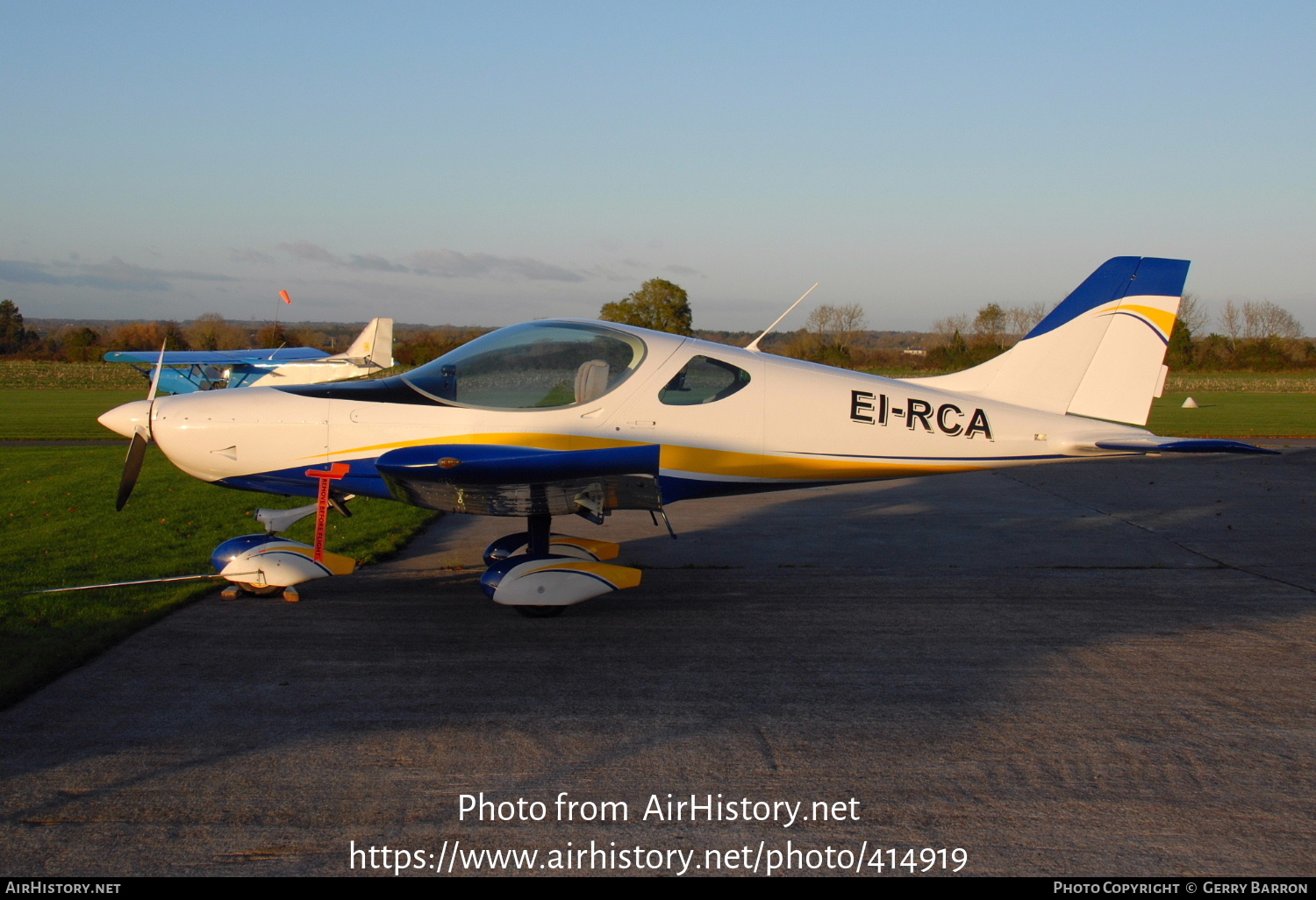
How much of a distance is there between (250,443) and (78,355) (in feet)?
237

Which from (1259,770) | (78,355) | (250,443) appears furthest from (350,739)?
(78,355)

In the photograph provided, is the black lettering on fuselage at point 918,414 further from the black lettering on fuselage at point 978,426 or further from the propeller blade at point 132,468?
the propeller blade at point 132,468

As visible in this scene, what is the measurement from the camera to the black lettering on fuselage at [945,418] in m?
7.13

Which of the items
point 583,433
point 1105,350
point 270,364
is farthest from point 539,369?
point 270,364

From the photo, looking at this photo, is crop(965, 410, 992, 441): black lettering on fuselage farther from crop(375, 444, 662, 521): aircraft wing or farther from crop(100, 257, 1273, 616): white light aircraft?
crop(375, 444, 662, 521): aircraft wing

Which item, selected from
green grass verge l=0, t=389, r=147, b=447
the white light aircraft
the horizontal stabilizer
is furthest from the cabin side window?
green grass verge l=0, t=389, r=147, b=447

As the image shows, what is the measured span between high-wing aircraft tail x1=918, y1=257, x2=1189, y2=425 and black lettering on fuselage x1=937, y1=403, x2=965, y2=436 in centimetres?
50

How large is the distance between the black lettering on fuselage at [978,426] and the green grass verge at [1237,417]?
645 inches

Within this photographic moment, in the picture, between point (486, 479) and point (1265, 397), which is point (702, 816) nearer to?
point (486, 479)

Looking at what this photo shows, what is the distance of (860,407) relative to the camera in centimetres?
701

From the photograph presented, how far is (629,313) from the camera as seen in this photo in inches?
1596

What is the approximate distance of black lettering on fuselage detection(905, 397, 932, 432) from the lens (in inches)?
279

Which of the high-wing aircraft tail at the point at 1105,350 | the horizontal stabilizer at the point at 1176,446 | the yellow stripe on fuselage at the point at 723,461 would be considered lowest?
the yellow stripe on fuselage at the point at 723,461

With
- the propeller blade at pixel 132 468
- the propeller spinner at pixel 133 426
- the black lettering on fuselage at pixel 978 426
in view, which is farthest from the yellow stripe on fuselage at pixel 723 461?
the propeller blade at pixel 132 468
